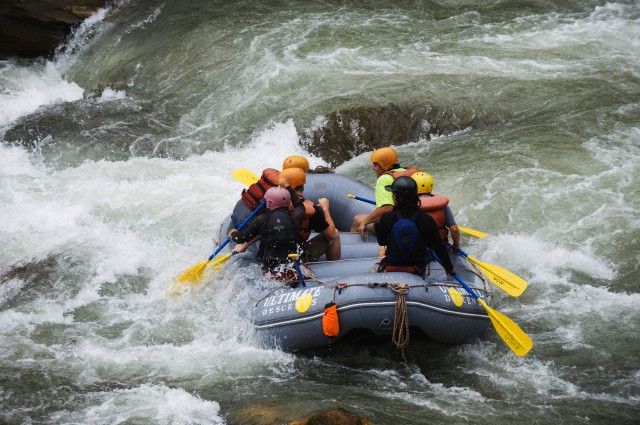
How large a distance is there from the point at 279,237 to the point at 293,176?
1.75 feet

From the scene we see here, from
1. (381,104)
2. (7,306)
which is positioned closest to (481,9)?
(381,104)

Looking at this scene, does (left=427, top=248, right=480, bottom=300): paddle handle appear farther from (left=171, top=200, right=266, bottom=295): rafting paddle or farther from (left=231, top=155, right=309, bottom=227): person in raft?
(left=171, top=200, right=266, bottom=295): rafting paddle

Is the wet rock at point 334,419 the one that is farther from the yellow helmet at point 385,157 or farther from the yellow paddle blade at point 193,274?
the yellow helmet at point 385,157

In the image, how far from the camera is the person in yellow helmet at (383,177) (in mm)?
→ 6270

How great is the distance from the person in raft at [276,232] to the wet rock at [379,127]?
3.48 meters

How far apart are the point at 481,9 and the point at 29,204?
26.1 feet

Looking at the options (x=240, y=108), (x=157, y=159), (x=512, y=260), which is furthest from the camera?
(x=240, y=108)

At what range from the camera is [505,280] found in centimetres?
592

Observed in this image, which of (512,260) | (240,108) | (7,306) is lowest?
(512,260)

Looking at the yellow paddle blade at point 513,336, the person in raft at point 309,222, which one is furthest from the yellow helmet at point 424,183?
the yellow paddle blade at point 513,336

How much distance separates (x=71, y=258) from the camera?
284 inches

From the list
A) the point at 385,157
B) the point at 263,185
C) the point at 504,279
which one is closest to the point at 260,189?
the point at 263,185

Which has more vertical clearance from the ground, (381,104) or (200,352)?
(381,104)

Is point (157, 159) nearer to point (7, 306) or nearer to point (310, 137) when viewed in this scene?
point (310, 137)
